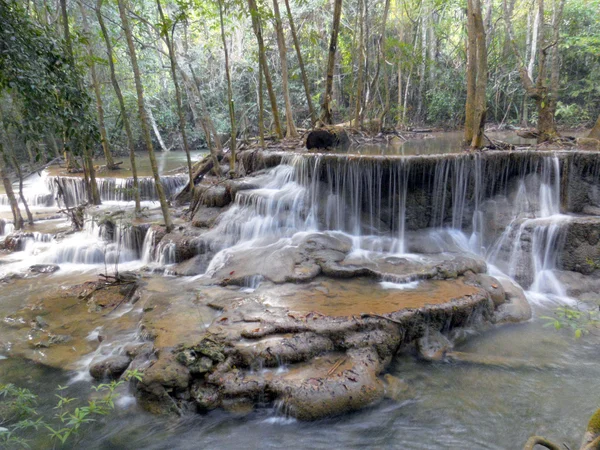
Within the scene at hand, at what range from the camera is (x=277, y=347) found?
511 cm

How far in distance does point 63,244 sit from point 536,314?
1060cm

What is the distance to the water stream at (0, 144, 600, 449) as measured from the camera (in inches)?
174

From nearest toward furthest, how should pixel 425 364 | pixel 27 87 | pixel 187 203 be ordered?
pixel 27 87 < pixel 425 364 < pixel 187 203

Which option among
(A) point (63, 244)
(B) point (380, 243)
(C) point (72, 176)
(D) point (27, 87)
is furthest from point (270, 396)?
(C) point (72, 176)

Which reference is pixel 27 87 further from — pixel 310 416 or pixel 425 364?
pixel 425 364

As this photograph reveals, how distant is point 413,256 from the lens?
26.7 feet

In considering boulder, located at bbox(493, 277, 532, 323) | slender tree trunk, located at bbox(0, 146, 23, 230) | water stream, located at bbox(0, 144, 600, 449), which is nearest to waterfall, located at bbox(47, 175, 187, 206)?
water stream, located at bbox(0, 144, 600, 449)

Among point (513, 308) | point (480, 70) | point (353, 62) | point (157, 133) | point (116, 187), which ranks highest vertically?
point (353, 62)

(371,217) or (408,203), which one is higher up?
(408,203)

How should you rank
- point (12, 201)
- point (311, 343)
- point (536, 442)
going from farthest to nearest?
point (12, 201), point (311, 343), point (536, 442)

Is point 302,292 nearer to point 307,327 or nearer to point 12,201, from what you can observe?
point 307,327

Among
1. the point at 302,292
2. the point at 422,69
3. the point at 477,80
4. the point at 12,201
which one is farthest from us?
the point at 422,69

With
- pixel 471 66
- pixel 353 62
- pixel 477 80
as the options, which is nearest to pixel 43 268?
pixel 477 80

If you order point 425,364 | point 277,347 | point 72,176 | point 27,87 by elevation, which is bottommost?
point 425,364
